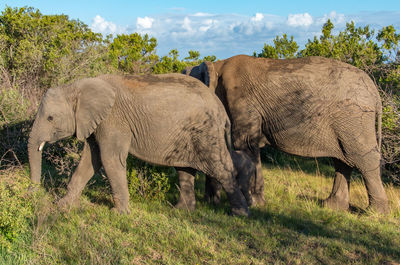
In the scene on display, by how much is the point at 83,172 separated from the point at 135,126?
116 centimetres

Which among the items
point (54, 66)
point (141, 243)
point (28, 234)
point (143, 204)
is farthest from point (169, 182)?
point (54, 66)

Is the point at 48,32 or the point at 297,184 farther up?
the point at 48,32

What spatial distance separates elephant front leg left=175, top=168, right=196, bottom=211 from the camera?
282 inches

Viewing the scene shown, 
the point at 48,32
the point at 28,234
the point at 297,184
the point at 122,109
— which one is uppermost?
the point at 48,32

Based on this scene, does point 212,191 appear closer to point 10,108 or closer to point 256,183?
point 256,183

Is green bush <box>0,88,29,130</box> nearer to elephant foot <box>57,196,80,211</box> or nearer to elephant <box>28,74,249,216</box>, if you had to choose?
elephant <box>28,74,249,216</box>

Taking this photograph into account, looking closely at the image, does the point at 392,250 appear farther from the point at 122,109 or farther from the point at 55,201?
the point at 55,201

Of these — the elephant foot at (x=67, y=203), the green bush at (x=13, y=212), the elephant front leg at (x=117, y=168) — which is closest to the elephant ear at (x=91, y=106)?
the elephant front leg at (x=117, y=168)

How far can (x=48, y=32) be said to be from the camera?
12.6 meters

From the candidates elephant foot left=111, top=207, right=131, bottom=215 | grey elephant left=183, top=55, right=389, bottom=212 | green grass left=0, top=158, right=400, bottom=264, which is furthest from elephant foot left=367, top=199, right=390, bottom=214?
elephant foot left=111, top=207, right=131, bottom=215

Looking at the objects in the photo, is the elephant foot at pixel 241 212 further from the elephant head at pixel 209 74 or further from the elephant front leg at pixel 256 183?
the elephant head at pixel 209 74

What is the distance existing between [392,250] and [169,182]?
12.9 feet

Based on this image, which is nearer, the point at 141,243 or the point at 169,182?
the point at 141,243

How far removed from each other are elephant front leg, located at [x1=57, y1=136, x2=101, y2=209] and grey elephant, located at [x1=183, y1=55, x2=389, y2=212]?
231cm
